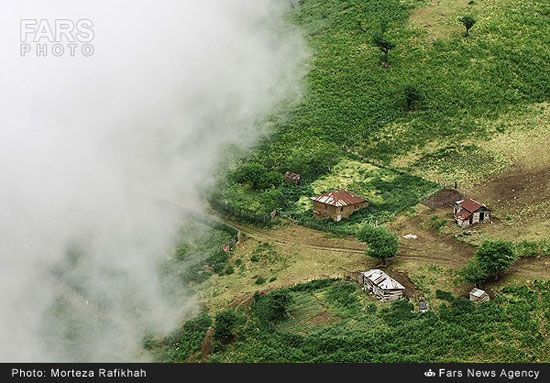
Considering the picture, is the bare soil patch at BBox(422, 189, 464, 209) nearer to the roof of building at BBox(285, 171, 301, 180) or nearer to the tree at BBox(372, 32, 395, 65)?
the roof of building at BBox(285, 171, 301, 180)

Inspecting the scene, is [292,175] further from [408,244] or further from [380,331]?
[380,331]

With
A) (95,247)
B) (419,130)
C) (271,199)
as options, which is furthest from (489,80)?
(95,247)

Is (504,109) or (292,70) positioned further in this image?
(292,70)

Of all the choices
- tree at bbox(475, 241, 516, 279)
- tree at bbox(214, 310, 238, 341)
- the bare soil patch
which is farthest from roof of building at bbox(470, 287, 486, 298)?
tree at bbox(214, 310, 238, 341)

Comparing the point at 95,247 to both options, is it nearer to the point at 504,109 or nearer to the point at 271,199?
the point at 271,199

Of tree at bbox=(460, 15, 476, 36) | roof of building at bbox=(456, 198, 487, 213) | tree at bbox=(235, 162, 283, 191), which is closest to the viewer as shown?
roof of building at bbox=(456, 198, 487, 213)

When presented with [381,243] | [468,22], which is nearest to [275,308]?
[381,243]
